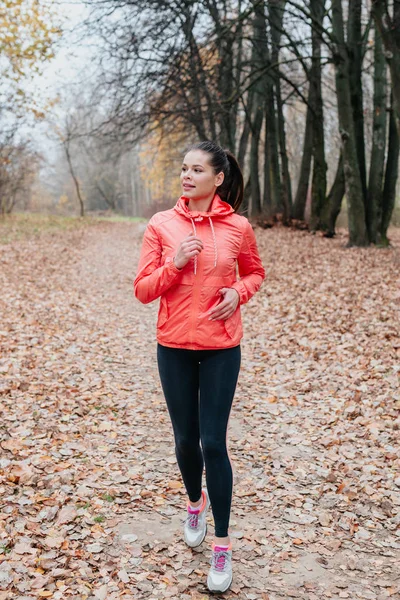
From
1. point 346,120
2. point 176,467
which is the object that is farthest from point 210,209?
point 346,120

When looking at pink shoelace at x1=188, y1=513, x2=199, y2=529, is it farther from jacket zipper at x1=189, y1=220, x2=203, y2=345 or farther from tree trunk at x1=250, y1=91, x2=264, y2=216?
tree trunk at x1=250, y1=91, x2=264, y2=216

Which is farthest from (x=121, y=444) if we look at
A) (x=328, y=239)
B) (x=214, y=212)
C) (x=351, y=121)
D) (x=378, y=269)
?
(x=328, y=239)

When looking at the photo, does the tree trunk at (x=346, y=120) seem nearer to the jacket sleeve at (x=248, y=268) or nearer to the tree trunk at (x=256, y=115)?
the tree trunk at (x=256, y=115)

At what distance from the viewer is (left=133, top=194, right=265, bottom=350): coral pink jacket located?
278 centimetres

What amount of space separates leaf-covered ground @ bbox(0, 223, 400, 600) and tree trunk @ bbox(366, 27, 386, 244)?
4331mm

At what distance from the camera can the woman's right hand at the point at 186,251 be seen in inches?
104

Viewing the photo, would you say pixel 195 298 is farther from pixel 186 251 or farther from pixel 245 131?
pixel 245 131

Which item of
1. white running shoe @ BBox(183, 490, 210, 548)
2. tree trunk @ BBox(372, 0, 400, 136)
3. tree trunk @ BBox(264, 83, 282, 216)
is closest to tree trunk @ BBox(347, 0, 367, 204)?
tree trunk @ BBox(372, 0, 400, 136)

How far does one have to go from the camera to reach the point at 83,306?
1014cm

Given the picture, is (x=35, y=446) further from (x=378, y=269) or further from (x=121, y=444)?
(x=378, y=269)

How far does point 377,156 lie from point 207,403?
11898mm

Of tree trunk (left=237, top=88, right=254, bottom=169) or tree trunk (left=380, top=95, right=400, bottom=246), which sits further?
tree trunk (left=237, top=88, right=254, bottom=169)

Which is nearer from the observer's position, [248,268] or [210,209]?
[210,209]

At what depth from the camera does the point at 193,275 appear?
110 inches
